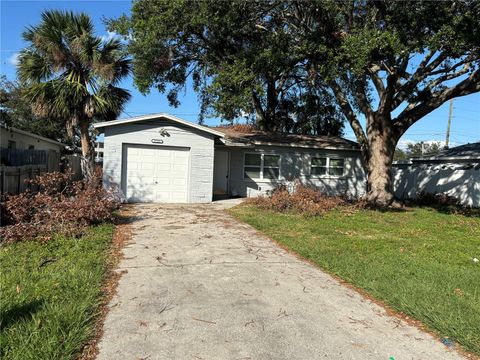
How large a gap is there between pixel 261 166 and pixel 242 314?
552 inches

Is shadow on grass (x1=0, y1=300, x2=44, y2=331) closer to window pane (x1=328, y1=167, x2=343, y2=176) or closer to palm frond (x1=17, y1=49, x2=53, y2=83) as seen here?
palm frond (x1=17, y1=49, x2=53, y2=83)

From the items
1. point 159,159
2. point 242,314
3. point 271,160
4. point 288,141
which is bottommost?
point 242,314

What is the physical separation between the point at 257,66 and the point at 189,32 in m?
3.15

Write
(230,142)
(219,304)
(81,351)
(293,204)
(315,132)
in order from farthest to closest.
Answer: (315,132), (230,142), (293,204), (219,304), (81,351)

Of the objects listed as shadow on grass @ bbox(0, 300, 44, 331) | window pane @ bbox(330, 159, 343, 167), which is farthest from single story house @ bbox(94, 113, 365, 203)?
shadow on grass @ bbox(0, 300, 44, 331)

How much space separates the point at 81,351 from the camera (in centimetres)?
338

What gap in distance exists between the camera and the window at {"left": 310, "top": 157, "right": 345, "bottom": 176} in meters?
18.8

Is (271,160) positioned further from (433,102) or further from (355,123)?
(433,102)

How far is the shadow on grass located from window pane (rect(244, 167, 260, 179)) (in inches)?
555

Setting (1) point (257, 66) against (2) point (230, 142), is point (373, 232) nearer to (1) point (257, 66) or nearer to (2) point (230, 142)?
(1) point (257, 66)

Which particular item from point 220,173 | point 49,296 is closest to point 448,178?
point 220,173

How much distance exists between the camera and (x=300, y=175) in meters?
18.5

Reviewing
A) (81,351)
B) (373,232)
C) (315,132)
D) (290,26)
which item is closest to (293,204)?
(373,232)

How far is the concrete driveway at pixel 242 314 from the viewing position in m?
3.56
